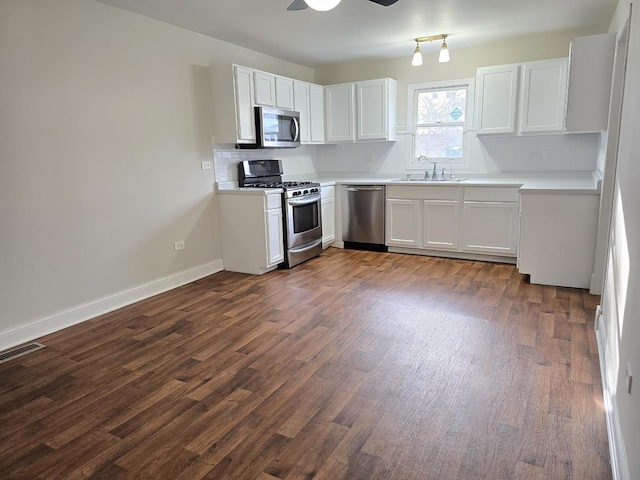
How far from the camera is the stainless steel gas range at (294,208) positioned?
16.1ft

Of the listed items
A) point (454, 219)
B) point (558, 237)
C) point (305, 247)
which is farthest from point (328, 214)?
point (558, 237)

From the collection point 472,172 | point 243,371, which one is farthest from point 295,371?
point 472,172

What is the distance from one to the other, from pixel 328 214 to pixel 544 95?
9.38 ft

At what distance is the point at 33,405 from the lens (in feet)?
7.80

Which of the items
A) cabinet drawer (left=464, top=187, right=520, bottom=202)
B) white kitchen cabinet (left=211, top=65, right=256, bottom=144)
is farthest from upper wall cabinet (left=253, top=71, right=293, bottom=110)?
cabinet drawer (left=464, top=187, right=520, bottom=202)

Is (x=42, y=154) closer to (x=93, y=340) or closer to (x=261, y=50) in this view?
(x=93, y=340)

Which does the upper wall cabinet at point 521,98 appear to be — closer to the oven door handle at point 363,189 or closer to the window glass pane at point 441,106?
the window glass pane at point 441,106

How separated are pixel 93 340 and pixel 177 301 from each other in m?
0.90

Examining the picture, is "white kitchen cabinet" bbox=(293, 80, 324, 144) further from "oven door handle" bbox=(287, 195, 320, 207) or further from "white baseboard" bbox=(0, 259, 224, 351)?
"white baseboard" bbox=(0, 259, 224, 351)

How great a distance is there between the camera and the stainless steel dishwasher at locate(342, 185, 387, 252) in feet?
18.4

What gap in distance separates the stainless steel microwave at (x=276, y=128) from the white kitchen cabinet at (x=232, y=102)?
0.42 ft

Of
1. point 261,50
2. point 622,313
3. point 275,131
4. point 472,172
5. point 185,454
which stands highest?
point 261,50

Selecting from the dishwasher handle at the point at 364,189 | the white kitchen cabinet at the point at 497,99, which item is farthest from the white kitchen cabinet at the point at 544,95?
the dishwasher handle at the point at 364,189

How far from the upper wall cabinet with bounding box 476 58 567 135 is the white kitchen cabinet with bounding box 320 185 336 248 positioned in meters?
1.99
